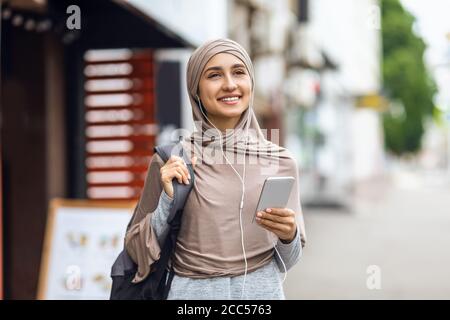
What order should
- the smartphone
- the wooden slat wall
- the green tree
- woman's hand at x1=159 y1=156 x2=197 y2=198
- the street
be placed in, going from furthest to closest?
the green tree → the street → the wooden slat wall → woman's hand at x1=159 y1=156 x2=197 y2=198 → the smartphone

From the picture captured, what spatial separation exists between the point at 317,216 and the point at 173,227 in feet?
44.1

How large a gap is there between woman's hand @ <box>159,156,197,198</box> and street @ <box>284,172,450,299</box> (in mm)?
3254

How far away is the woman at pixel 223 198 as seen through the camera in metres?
2.01

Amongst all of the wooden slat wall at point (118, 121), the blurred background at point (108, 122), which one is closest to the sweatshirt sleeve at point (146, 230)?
the blurred background at point (108, 122)

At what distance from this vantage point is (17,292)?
6031mm

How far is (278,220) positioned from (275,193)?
0.09 meters

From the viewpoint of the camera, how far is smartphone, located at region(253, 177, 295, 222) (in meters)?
1.88

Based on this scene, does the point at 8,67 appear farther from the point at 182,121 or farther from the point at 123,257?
the point at 123,257

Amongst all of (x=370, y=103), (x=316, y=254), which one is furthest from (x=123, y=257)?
(x=370, y=103)

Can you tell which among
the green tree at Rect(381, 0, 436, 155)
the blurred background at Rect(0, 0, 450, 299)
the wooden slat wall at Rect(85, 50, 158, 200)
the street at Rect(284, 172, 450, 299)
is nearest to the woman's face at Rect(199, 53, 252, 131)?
Answer: the blurred background at Rect(0, 0, 450, 299)

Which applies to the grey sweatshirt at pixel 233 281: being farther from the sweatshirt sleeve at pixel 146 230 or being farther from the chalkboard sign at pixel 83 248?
the chalkboard sign at pixel 83 248

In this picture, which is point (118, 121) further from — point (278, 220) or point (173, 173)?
point (278, 220)

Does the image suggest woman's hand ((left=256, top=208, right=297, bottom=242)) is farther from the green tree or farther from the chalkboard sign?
the green tree

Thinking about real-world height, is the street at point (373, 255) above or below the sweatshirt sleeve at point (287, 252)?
below
